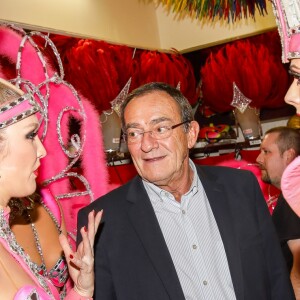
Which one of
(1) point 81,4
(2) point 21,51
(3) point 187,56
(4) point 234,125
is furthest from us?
(3) point 187,56

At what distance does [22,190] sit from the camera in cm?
125

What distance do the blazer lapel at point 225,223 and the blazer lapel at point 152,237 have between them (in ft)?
0.69

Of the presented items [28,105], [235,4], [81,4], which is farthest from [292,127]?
[28,105]

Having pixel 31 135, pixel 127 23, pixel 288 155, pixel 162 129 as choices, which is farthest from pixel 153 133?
pixel 127 23

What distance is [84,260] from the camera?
1.35 metres

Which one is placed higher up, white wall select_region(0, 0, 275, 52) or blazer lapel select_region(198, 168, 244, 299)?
white wall select_region(0, 0, 275, 52)

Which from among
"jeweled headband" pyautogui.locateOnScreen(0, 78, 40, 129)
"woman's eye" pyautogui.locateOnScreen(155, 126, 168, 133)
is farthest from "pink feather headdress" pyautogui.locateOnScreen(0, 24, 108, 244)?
"jeweled headband" pyautogui.locateOnScreen(0, 78, 40, 129)

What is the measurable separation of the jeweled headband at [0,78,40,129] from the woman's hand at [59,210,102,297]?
340 millimetres

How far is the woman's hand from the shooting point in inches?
52.9

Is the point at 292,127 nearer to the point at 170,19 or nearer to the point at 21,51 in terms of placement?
the point at 170,19

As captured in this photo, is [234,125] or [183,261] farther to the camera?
[234,125]

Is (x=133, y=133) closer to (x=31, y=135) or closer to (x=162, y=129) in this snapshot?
(x=162, y=129)

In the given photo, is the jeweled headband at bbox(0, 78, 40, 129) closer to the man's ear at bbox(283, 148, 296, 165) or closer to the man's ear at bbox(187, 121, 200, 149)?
the man's ear at bbox(187, 121, 200, 149)

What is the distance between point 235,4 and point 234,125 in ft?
5.09
